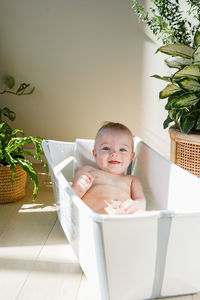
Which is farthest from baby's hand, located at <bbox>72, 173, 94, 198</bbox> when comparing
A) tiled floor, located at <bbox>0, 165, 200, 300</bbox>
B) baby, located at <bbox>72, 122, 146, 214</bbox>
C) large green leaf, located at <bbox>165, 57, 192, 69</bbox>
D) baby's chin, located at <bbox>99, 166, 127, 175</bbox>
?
large green leaf, located at <bbox>165, 57, 192, 69</bbox>

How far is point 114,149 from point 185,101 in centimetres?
41

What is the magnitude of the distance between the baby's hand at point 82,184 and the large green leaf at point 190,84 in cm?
62

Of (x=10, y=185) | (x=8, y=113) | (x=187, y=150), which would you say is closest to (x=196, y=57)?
(x=187, y=150)

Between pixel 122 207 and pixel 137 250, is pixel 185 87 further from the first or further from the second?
pixel 137 250

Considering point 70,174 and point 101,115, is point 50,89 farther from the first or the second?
point 70,174

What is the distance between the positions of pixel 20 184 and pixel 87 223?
0.98 meters

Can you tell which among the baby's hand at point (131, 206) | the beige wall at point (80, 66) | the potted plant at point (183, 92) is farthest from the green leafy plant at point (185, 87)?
the beige wall at point (80, 66)

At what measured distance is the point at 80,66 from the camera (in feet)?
8.00

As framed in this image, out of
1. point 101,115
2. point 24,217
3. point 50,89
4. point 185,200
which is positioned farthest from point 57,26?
point 185,200

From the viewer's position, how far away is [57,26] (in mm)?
2379

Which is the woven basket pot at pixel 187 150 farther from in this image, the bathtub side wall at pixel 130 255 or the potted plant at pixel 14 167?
the bathtub side wall at pixel 130 255

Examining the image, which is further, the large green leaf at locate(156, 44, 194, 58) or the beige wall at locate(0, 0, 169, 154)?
the beige wall at locate(0, 0, 169, 154)

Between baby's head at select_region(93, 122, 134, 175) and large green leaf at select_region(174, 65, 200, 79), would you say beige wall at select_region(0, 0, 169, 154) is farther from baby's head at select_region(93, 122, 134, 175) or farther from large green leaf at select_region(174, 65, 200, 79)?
baby's head at select_region(93, 122, 134, 175)

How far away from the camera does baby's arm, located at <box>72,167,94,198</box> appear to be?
1593 millimetres
